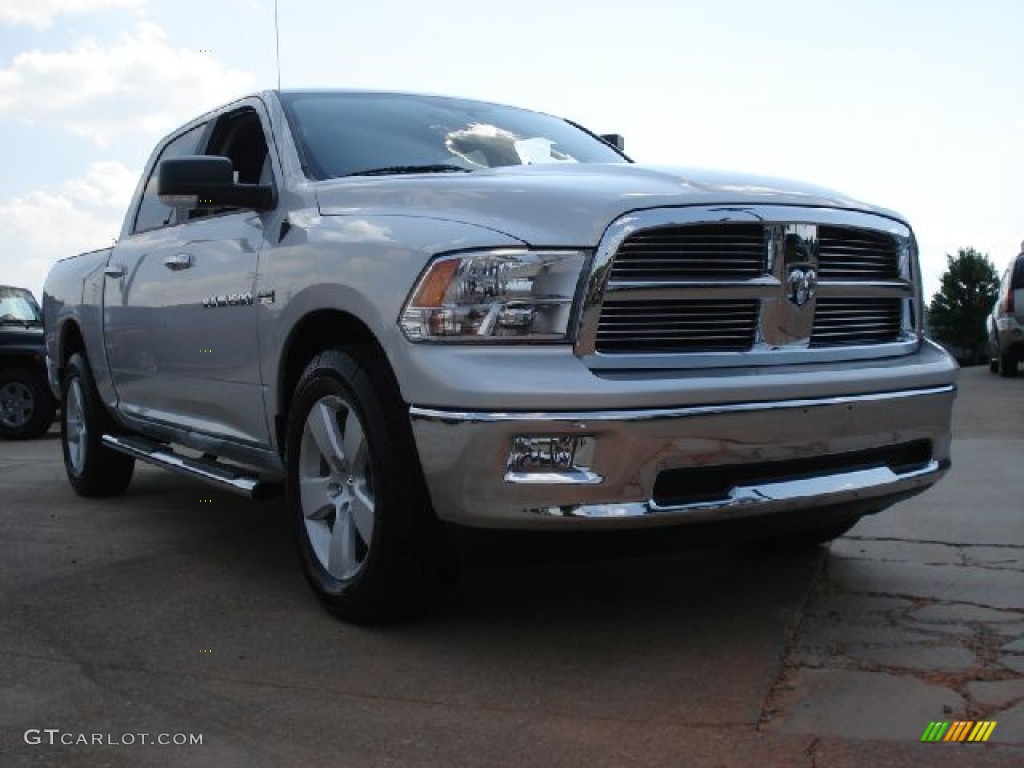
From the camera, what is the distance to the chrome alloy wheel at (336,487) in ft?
11.8

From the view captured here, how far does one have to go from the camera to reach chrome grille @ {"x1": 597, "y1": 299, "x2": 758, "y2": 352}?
10.6 feet

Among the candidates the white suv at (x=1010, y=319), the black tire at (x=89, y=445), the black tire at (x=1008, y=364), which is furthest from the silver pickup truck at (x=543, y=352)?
the black tire at (x=1008, y=364)

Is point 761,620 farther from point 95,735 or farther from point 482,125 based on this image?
point 482,125

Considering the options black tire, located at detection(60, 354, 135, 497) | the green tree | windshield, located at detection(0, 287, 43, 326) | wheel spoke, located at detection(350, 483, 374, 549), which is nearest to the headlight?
wheel spoke, located at detection(350, 483, 374, 549)

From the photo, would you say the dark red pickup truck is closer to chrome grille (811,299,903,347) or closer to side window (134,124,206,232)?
side window (134,124,206,232)

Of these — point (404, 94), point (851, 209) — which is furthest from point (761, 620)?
point (404, 94)

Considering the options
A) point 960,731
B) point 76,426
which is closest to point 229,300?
point 76,426

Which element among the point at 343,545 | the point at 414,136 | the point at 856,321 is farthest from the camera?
the point at 414,136

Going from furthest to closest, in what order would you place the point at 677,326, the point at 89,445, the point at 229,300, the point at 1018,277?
the point at 1018,277
the point at 89,445
the point at 229,300
the point at 677,326

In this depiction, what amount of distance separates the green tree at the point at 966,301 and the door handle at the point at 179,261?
86.8 metres

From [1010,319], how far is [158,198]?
1262 centimetres

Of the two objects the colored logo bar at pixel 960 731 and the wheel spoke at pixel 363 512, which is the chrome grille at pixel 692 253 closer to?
the wheel spoke at pixel 363 512

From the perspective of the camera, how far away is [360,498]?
359 centimetres

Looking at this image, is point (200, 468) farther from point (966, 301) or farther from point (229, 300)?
point (966, 301)
